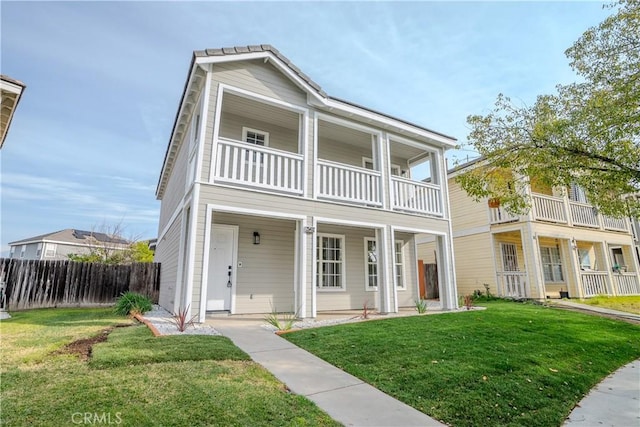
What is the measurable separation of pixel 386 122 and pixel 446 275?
17.5 feet

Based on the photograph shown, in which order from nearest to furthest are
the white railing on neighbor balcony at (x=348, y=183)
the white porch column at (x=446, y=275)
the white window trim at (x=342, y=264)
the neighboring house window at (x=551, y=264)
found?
the white railing on neighbor balcony at (x=348, y=183), the white porch column at (x=446, y=275), the white window trim at (x=342, y=264), the neighboring house window at (x=551, y=264)

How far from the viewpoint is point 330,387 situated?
355 centimetres

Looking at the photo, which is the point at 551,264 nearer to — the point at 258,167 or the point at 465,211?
the point at 465,211

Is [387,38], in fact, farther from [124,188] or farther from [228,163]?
[124,188]

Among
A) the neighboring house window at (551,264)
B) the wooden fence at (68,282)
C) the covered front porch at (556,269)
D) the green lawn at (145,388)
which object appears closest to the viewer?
the green lawn at (145,388)

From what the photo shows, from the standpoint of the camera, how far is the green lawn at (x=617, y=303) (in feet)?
38.5

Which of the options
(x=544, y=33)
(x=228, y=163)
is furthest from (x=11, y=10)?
(x=544, y=33)

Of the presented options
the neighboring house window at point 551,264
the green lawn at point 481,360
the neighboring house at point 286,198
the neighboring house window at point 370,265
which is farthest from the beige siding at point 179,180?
the neighboring house window at point 551,264

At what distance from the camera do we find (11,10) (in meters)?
7.63

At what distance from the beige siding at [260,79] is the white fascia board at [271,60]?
0.57 ft

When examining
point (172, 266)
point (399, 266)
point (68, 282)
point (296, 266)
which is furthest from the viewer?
point (68, 282)

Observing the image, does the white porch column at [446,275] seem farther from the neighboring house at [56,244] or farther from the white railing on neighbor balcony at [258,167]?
the neighboring house at [56,244]

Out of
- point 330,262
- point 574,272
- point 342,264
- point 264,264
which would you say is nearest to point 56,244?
point 264,264

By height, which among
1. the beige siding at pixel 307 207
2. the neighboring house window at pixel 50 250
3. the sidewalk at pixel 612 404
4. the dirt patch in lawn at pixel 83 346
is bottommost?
the sidewalk at pixel 612 404
